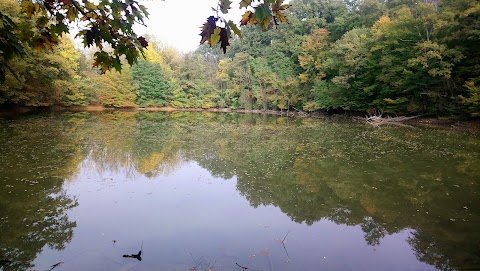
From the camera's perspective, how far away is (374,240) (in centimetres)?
452

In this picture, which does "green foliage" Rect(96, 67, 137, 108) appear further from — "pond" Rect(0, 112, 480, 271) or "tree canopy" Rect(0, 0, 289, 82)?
"tree canopy" Rect(0, 0, 289, 82)

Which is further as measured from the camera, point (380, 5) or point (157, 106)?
point (157, 106)

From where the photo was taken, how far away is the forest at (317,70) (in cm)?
1670

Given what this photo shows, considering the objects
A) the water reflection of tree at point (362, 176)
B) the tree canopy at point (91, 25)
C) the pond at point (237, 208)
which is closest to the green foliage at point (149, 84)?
the water reflection of tree at point (362, 176)

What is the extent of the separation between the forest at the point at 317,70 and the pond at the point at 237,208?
2.74m

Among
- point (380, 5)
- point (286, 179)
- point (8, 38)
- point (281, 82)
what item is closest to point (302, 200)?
point (286, 179)

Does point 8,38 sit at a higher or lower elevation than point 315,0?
lower

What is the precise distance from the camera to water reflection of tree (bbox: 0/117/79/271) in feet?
13.2

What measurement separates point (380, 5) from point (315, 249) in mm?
30250

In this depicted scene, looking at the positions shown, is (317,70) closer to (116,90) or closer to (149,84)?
(149,84)

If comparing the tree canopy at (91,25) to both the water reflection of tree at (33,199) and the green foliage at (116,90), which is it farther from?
the green foliage at (116,90)

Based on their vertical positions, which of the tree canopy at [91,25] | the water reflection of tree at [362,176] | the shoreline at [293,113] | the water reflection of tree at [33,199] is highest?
the tree canopy at [91,25]

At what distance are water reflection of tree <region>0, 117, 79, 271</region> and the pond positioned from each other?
0.07 feet

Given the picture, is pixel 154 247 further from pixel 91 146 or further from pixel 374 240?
pixel 91 146
